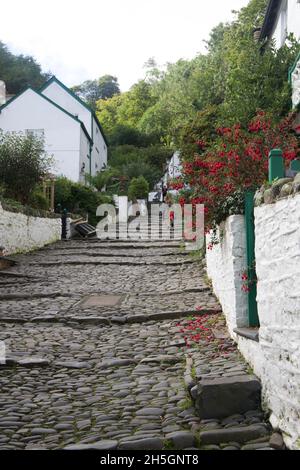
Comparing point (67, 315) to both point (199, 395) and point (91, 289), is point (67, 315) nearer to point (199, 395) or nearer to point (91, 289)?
point (91, 289)

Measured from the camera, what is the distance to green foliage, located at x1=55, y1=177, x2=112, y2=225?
2488cm

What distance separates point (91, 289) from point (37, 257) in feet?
17.6

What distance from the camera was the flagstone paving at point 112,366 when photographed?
3.94 m

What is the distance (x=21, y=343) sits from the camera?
670 centimetres

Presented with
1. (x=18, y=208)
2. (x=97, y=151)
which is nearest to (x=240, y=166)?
(x=18, y=208)

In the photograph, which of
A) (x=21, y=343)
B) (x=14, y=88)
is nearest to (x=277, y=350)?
(x=21, y=343)

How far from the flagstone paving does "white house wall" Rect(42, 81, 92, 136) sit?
91.5 ft

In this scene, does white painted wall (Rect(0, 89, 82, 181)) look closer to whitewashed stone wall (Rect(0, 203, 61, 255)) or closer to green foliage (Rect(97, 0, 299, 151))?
green foliage (Rect(97, 0, 299, 151))

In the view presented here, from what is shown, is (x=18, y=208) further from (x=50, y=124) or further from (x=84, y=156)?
(x=84, y=156)

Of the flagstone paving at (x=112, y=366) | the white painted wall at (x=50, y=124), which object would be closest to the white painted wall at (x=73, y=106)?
the white painted wall at (x=50, y=124)

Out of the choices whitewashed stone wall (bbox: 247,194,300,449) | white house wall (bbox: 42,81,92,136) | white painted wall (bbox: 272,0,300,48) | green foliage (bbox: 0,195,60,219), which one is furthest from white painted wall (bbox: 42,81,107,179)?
whitewashed stone wall (bbox: 247,194,300,449)

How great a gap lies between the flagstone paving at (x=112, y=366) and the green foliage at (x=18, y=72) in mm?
42432

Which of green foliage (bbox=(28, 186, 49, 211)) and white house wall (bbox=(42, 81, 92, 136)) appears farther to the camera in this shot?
white house wall (bbox=(42, 81, 92, 136))

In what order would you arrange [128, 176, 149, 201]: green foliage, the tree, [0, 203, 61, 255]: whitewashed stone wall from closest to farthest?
[0, 203, 61, 255]: whitewashed stone wall → [128, 176, 149, 201]: green foliage → the tree
